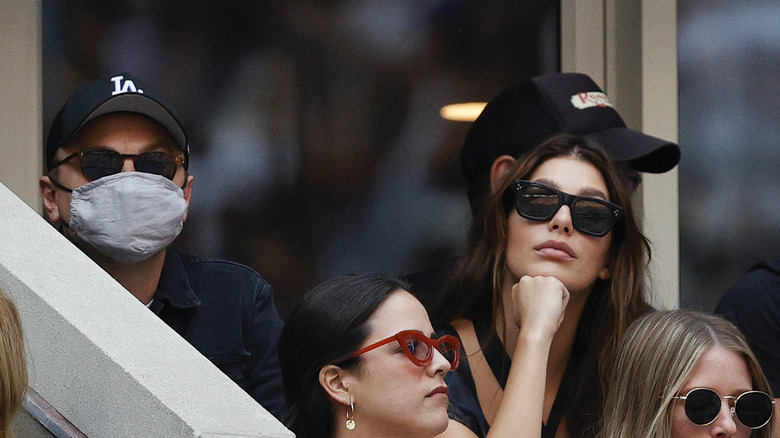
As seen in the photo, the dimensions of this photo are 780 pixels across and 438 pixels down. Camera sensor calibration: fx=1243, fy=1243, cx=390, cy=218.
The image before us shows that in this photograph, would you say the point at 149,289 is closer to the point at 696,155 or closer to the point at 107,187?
the point at 107,187

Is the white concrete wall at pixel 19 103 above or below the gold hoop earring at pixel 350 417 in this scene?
above

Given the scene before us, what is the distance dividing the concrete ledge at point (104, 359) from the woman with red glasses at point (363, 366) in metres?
0.59

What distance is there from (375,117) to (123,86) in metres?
1.48

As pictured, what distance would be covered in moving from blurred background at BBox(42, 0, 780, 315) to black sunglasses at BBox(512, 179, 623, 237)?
1426mm

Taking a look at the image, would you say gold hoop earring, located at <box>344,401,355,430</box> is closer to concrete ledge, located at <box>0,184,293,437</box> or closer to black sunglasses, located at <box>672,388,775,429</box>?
concrete ledge, located at <box>0,184,293,437</box>

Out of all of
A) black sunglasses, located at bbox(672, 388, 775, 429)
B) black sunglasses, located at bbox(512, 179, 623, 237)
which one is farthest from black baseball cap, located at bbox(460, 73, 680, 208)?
black sunglasses, located at bbox(672, 388, 775, 429)

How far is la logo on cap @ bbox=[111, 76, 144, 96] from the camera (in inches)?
141

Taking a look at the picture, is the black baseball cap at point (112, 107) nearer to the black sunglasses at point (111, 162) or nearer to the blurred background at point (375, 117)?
the black sunglasses at point (111, 162)

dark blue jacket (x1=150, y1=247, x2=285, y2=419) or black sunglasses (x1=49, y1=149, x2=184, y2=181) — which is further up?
black sunglasses (x1=49, y1=149, x2=184, y2=181)

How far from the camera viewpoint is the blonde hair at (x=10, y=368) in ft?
7.54

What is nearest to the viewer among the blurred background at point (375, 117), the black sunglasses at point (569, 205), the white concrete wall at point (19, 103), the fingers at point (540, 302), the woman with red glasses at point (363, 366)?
the woman with red glasses at point (363, 366)

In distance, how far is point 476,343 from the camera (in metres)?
3.58

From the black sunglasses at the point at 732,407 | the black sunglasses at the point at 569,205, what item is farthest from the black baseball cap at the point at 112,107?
the black sunglasses at the point at 732,407

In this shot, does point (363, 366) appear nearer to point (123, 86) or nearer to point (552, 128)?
point (123, 86)
